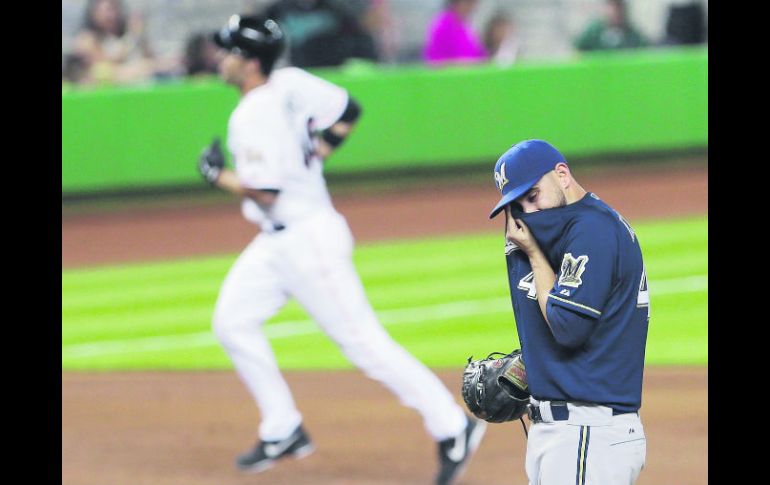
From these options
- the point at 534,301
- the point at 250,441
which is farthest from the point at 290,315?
Result: the point at 534,301

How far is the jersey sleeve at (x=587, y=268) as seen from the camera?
369 centimetres

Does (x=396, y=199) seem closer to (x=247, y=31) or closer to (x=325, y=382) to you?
(x=325, y=382)

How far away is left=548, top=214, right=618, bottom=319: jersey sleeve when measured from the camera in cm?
369

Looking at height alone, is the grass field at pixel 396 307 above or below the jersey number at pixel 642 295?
below

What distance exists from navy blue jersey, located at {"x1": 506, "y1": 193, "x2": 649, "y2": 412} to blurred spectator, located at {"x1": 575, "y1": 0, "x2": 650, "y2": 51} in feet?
40.9

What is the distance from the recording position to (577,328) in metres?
3.71

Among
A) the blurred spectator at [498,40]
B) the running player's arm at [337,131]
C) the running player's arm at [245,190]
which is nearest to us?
the running player's arm at [245,190]

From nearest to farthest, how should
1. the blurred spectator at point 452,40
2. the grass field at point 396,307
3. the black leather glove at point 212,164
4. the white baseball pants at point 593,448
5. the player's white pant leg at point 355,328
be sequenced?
1. the white baseball pants at point 593,448
2. the player's white pant leg at point 355,328
3. the black leather glove at point 212,164
4. the grass field at point 396,307
5. the blurred spectator at point 452,40

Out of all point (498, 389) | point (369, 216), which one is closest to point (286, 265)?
point (498, 389)

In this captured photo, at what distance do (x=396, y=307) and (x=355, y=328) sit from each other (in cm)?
439

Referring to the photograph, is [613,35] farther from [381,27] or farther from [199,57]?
[199,57]

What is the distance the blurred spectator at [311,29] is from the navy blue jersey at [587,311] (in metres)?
11.3

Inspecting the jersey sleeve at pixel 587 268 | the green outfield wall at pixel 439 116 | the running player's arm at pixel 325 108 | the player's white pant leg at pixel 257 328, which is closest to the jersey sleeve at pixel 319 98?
the running player's arm at pixel 325 108

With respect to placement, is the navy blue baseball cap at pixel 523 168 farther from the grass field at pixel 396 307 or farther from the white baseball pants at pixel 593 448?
Answer: the grass field at pixel 396 307
